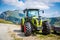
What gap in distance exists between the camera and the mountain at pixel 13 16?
246 cm

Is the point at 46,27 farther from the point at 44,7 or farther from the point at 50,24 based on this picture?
the point at 44,7

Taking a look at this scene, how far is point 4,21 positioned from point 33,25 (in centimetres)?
43

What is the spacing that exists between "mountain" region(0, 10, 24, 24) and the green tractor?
0.06 m

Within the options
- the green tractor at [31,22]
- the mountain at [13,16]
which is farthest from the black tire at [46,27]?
the mountain at [13,16]

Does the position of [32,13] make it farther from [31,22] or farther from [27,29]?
[27,29]

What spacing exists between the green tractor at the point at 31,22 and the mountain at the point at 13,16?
0.21 feet

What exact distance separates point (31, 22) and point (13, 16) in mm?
287

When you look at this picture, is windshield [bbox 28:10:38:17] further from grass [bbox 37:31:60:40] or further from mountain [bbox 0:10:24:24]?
grass [bbox 37:31:60:40]

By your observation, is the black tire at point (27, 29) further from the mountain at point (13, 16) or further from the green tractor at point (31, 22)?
the mountain at point (13, 16)

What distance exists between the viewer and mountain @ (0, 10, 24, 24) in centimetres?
246

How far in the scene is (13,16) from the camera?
97.4 inches

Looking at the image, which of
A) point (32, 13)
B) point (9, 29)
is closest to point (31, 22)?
point (32, 13)

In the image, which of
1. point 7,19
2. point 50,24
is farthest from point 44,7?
point 7,19

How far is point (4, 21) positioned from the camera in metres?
2.47
